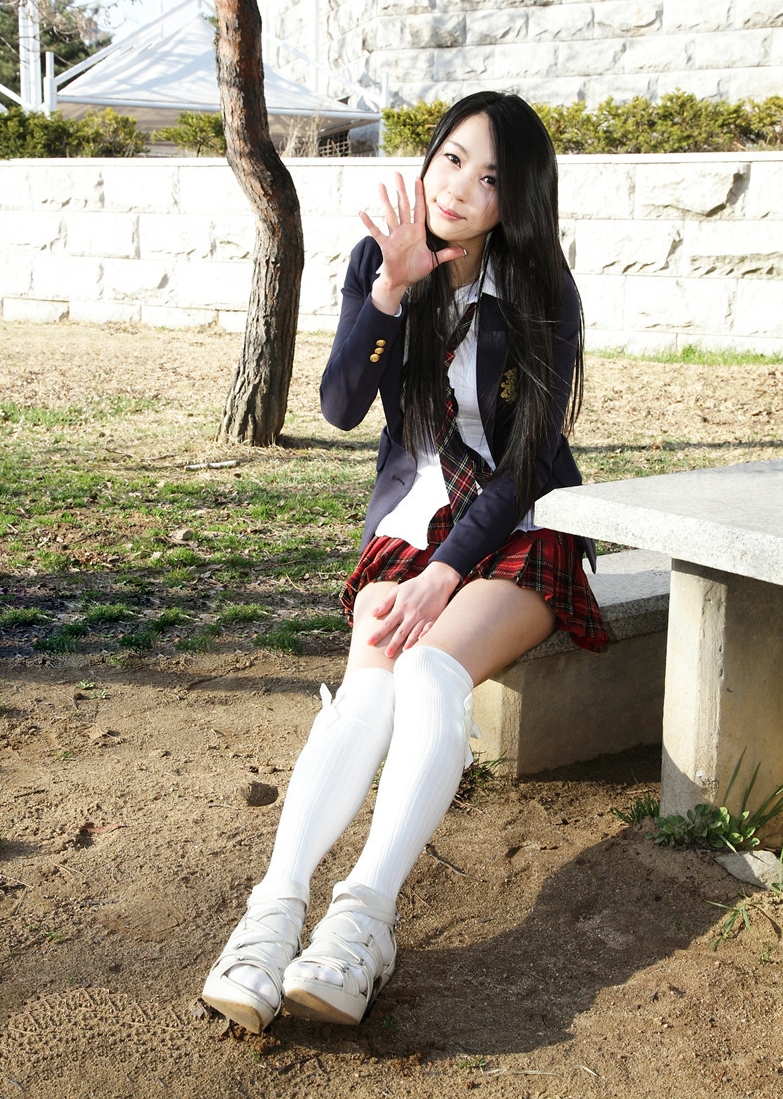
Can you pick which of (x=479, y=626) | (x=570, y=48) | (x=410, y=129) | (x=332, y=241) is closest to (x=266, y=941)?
(x=479, y=626)

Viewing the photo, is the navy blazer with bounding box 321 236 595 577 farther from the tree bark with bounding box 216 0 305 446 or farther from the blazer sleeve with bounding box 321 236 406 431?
the tree bark with bounding box 216 0 305 446

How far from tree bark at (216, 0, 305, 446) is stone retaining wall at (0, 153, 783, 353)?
3972mm

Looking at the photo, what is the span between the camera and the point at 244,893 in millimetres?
2352

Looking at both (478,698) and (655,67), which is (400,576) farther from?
(655,67)

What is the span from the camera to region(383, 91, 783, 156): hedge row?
1007cm

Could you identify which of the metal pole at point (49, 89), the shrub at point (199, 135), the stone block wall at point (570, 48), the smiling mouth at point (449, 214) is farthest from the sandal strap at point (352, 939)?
the metal pole at point (49, 89)

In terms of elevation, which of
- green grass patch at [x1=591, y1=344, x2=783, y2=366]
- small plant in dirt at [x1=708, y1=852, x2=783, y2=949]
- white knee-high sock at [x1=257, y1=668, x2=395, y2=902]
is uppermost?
green grass patch at [x1=591, y1=344, x2=783, y2=366]

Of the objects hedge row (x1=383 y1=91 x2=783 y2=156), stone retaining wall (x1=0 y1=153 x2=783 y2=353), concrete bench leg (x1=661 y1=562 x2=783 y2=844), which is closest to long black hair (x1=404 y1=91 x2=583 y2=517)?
concrete bench leg (x1=661 y1=562 x2=783 y2=844)

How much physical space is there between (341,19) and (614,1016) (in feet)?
53.0

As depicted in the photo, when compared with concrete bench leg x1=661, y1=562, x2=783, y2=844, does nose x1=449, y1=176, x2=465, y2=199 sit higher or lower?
higher

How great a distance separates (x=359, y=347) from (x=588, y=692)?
1.09 m

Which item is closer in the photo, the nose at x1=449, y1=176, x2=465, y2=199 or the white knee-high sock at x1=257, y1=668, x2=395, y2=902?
the white knee-high sock at x1=257, y1=668, x2=395, y2=902

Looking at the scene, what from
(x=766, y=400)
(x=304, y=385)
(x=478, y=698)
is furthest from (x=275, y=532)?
(x=766, y=400)

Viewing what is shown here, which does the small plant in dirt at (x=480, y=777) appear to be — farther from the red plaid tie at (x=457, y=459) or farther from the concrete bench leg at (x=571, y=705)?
the red plaid tie at (x=457, y=459)
